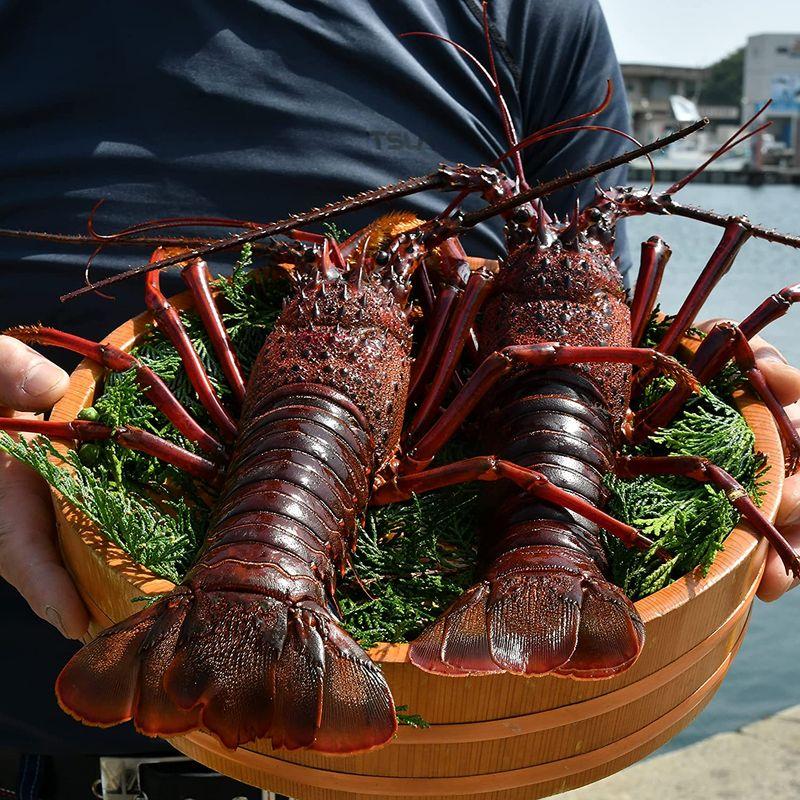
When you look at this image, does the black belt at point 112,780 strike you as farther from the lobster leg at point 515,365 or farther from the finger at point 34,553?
the lobster leg at point 515,365

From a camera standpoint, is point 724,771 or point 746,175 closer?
point 724,771

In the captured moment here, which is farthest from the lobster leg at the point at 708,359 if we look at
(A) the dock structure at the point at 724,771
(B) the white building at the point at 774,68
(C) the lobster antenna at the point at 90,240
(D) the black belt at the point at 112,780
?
(B) the white building at the point at 774,68

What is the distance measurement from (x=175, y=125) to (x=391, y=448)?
3.40 feet

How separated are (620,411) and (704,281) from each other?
47 centimetres

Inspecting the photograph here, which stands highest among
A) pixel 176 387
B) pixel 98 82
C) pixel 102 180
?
pixel 98 82

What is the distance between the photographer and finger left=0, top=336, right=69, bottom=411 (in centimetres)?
182

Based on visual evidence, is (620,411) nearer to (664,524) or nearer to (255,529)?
(664,524)

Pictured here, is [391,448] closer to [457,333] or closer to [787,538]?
[457,333]

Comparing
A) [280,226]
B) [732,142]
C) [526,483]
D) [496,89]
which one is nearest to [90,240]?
[280,226]

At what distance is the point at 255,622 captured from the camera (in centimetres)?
144

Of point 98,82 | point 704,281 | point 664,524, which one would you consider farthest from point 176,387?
point 704,281

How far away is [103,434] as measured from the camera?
1.77 m

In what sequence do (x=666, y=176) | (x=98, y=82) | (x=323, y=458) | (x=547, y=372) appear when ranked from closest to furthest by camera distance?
(x=323, y=458) → (x=547, y=372) → (x=98, y=82) → (x=666, y=176)

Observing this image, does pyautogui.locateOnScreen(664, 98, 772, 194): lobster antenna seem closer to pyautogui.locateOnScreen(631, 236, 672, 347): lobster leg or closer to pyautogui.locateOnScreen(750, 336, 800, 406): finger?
pyautogui.locateOnScreen(631, 236, 672, 347): lobster leg
